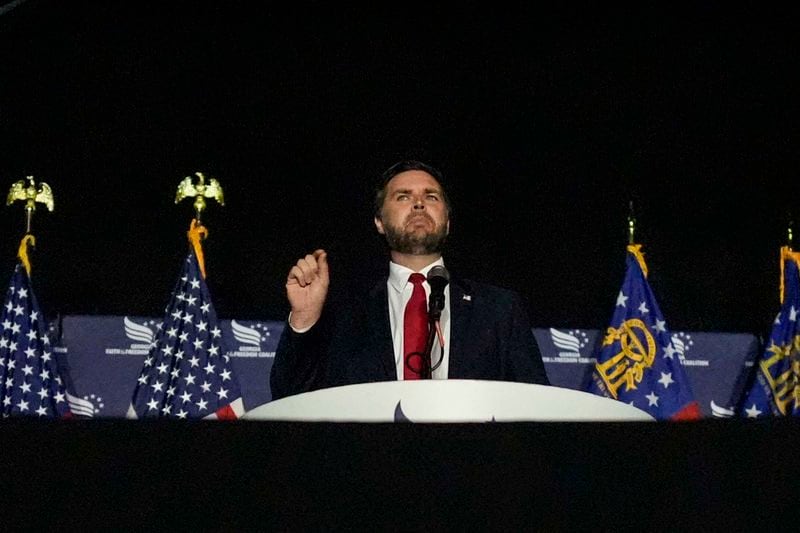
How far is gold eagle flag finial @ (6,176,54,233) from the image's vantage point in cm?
330

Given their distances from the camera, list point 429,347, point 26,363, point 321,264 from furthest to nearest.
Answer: point 26,363
point 321,264
point 429,347

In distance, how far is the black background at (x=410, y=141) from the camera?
3.19 meters

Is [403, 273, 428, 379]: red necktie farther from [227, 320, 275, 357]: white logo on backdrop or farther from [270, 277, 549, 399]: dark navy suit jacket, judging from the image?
[227, 320, 275, 357]: white logo on backdrop

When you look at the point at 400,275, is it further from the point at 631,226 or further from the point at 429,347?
the point at 631,226

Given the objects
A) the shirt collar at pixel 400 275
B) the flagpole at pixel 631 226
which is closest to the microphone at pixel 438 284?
the shirt collar at pixel 400 275

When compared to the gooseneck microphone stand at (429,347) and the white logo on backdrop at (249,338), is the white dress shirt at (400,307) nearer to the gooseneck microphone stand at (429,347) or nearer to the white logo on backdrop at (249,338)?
the gooseneck microphone stand at (429,347)

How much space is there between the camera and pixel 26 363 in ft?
10.9

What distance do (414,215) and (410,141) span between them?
39.0 inches

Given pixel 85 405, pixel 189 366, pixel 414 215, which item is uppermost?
pixel 414 215

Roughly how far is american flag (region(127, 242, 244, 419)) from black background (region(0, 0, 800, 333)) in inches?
13.4

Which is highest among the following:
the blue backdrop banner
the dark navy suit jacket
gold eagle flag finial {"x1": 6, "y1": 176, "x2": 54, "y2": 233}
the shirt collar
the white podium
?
gold eagle flag finial {"x1": 6, "y1": 176, "x2": 54, "y2": 233}

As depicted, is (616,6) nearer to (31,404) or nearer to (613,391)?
(613,391)

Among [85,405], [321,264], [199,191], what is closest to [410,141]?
[199,191]

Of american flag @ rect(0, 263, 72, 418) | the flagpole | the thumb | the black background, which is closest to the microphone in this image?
the thumb
